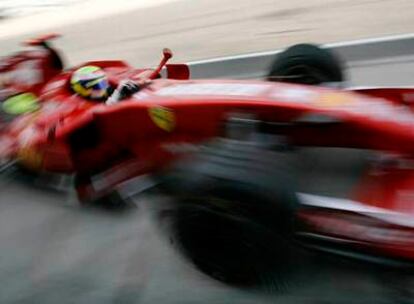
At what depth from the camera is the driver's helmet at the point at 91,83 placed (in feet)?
11.1

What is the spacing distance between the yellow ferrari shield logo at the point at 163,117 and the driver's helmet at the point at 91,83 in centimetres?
48

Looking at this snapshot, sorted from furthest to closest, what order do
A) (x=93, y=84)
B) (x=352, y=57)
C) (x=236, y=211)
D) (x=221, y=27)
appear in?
(x=221, y=27) → (x=352, y=57) → (x=93, y=84) → (x=236, y=211)

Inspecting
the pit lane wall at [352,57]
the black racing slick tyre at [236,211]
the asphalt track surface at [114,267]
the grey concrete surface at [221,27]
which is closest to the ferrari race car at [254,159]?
the black racing slick tyre at [236,211]

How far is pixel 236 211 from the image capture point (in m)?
2.39

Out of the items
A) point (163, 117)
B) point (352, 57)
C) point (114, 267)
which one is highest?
point (163, 117)

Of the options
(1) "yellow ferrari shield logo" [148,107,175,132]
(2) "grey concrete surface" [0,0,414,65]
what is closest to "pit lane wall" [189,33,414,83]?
(2) "grey concrete surface" [0,0,414,65]

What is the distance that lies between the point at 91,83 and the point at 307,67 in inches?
43.4

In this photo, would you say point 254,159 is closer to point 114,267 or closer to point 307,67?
point 114,267

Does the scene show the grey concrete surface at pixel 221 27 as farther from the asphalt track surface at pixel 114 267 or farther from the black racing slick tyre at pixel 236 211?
the black racing slick tyre at pixel 236 211

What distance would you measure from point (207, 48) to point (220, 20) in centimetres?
81

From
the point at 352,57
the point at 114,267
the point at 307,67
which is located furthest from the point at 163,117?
the point at 352,57

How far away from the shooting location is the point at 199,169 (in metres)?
2.47

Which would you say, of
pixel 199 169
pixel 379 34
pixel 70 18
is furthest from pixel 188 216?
pixel 70 18

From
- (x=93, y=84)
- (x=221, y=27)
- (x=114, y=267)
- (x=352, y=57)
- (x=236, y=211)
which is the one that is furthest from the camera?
(x=221, y=27)
